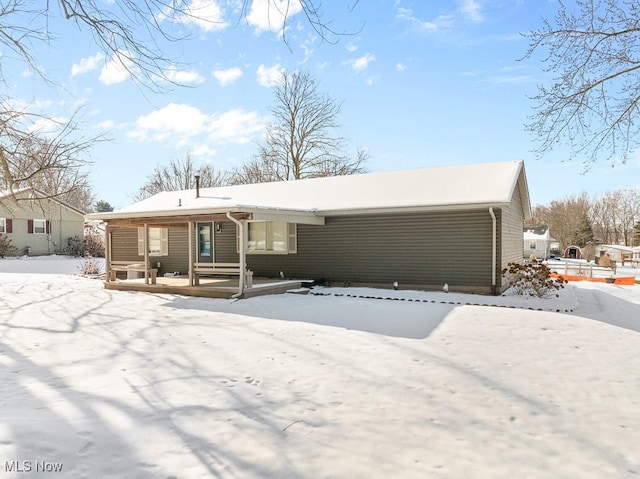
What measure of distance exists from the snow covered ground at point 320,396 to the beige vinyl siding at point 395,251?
3.67m

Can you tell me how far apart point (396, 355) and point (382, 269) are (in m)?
7.42

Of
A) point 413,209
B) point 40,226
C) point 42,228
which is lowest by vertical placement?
point 413,209

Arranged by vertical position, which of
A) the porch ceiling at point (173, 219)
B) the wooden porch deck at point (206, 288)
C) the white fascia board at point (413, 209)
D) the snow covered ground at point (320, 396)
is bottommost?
the snow covered ground at point (320, 396)

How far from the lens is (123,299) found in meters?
10.8

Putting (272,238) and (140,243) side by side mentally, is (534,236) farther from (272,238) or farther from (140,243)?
(140,243)

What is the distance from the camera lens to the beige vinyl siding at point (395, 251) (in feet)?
37.9

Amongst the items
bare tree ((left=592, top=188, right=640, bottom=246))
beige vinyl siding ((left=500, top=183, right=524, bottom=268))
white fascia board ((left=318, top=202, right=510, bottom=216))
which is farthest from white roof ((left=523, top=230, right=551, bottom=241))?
white fascia board ((left=318, top=202, right=510, bottom=216))

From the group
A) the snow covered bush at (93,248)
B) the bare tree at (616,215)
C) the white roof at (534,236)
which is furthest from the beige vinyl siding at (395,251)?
the bare tree at (616,215)

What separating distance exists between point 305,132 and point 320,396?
27155mm

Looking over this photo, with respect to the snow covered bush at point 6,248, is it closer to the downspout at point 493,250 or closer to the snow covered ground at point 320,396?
the snow covered ground at point 320,396

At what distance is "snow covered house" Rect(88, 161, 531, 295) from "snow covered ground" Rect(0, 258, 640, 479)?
3.61 m

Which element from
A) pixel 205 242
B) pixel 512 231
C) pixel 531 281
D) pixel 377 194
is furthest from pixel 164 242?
pixel 531 281

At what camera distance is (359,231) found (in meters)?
13.1

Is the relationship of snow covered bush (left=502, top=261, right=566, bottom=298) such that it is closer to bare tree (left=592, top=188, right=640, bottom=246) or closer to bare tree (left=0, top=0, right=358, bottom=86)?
bare tree (left=0, top=0, right=358, bottom=86)
